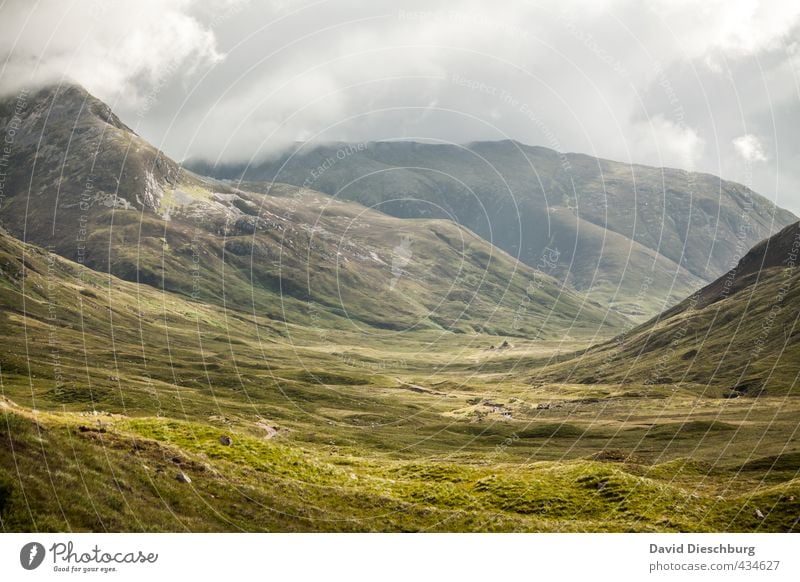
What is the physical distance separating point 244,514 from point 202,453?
12031 mm

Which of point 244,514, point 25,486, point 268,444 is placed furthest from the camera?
point 268,444

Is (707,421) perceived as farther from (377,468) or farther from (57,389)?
(57,389)
